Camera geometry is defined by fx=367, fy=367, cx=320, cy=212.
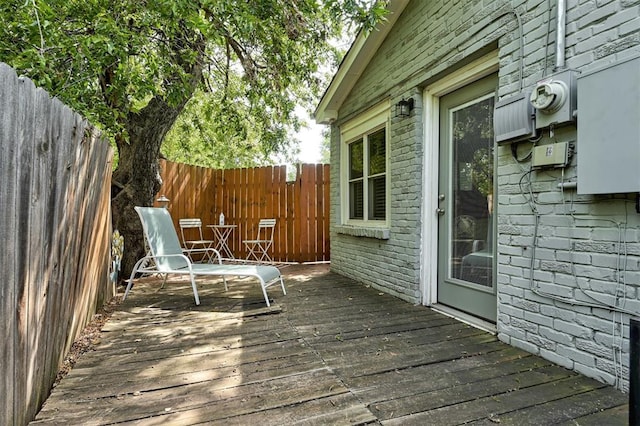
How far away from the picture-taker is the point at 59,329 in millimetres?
2090

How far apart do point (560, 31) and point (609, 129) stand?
755 mm

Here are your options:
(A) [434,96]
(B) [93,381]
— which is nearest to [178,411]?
(B) [93,381]

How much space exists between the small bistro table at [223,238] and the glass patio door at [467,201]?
4.96 meters

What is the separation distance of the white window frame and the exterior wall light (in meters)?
0.50

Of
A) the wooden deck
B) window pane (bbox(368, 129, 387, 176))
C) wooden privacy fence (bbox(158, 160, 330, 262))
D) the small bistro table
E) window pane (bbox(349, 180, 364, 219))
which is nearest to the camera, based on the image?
the wooden deck

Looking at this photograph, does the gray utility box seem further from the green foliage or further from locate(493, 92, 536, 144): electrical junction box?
the green foliage

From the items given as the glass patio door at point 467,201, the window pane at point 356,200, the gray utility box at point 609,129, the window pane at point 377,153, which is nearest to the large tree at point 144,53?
the glass patio door at point 467,201

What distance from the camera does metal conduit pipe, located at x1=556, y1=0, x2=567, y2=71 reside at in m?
2.25

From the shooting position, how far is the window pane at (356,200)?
528cm

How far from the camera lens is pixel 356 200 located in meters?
5.44

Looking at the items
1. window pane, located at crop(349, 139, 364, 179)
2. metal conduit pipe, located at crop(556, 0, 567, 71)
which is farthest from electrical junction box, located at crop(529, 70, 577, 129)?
window pane, located at crop(349, 139, 364, 179)

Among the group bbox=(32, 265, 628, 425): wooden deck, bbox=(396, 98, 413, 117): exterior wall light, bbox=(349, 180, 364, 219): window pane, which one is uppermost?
bbox=(396, 98, 413, 117): exterior wall light

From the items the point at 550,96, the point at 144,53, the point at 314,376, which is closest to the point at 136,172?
the point at 144,53

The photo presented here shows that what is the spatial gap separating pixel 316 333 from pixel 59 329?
1.69 m
